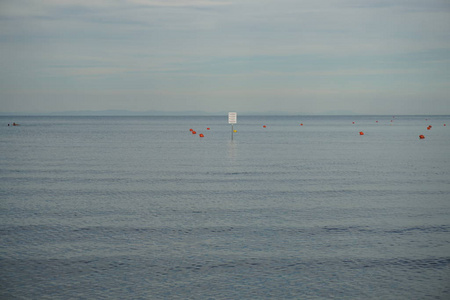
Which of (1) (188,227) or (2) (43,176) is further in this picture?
(2) (43,176)

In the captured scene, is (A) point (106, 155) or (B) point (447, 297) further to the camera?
(A) point (106, 155)

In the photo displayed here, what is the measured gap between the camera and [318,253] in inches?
407

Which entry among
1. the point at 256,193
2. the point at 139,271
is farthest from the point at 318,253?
the point at 256,193

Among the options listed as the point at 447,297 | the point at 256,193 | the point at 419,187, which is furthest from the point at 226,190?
the point at 447,297

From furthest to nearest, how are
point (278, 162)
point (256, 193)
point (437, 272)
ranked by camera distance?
point (278, 162), point (256, 193), point (437, 272)

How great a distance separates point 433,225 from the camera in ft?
42.4

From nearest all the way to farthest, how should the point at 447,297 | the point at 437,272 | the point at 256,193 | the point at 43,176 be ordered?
the point at 447,297, the point at 437,272, the point at 256,193, the point at 43,176

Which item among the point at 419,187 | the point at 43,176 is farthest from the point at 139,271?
the point at 43,176

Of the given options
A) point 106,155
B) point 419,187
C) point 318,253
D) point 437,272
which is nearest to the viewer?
point 437,272

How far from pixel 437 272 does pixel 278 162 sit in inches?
822

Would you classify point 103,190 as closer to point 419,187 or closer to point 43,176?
point 43,176

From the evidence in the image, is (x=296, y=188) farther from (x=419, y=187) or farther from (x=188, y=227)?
(x=188, y=227)

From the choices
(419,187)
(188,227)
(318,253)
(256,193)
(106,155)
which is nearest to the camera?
(318,253)

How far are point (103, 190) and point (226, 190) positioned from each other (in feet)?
15.1
